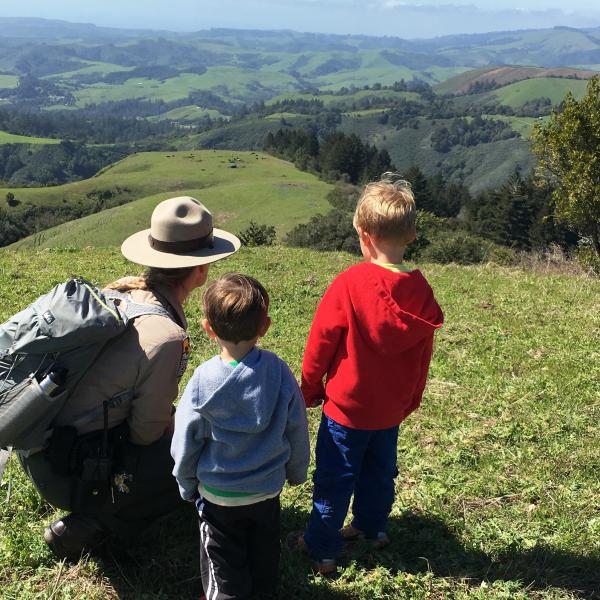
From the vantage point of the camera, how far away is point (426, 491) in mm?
4840

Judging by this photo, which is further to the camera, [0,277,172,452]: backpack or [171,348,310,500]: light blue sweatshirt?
[0,277,172,452]: backpack

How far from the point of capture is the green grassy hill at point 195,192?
71.4 metres

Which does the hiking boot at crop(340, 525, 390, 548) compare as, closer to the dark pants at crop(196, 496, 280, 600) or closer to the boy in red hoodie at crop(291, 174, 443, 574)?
the boy in red hoodie at crop(291, 174, 443, 574)

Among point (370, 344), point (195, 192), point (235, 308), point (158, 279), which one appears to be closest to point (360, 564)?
point (370, 344)

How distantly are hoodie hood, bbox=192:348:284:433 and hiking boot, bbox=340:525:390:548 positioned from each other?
5.29ft

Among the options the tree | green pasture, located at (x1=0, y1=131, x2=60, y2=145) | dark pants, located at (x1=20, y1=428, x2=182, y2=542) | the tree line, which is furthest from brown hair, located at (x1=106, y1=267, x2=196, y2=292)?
green pasture, located at (x1=0, y1=131, x2=60, y2=145)

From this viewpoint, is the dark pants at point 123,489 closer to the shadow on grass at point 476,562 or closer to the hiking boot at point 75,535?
the hiking boot at point 75,535

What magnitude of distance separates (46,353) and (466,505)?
3399 millimetres

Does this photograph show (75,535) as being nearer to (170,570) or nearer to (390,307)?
(170,570)

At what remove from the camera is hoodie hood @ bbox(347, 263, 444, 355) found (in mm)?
3346

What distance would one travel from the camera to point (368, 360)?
139 inches

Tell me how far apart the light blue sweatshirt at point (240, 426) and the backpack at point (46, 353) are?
2.12ft

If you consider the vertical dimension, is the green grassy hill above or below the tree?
below

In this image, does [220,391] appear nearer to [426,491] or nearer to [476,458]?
[426,491]
